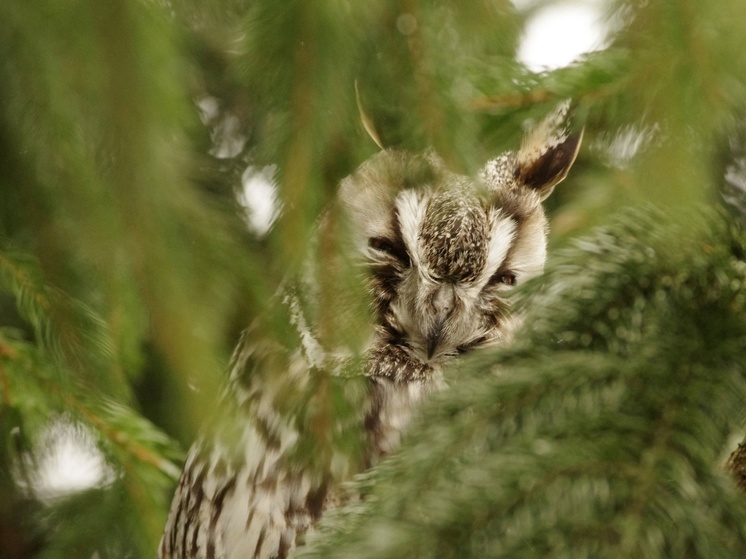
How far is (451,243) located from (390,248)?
99 millimetres

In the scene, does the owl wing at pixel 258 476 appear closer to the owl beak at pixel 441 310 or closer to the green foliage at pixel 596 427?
the owl beak at pixel 441 310

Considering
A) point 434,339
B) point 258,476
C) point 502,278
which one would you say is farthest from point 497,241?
point 258,476

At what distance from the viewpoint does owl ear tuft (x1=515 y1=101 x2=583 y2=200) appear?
1.13 meters

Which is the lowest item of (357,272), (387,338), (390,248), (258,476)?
(258,476)

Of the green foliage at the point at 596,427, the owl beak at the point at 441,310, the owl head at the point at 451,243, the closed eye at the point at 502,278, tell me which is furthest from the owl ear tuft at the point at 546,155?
the green foliage at the point at 596,427

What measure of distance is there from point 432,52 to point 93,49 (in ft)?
0.88

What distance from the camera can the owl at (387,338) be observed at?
108cm

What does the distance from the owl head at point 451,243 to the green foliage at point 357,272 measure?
28cm

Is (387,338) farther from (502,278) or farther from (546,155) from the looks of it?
(546,155)

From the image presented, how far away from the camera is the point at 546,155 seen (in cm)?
120

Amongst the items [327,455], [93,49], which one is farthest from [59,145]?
[327,455]

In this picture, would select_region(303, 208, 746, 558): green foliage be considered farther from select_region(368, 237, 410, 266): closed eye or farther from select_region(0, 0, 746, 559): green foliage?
select_region(368, 237, 410, 266): closed eye

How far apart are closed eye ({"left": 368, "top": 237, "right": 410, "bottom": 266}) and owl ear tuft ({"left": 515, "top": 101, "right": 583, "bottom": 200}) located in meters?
0.24

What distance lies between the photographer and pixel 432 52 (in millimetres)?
660
